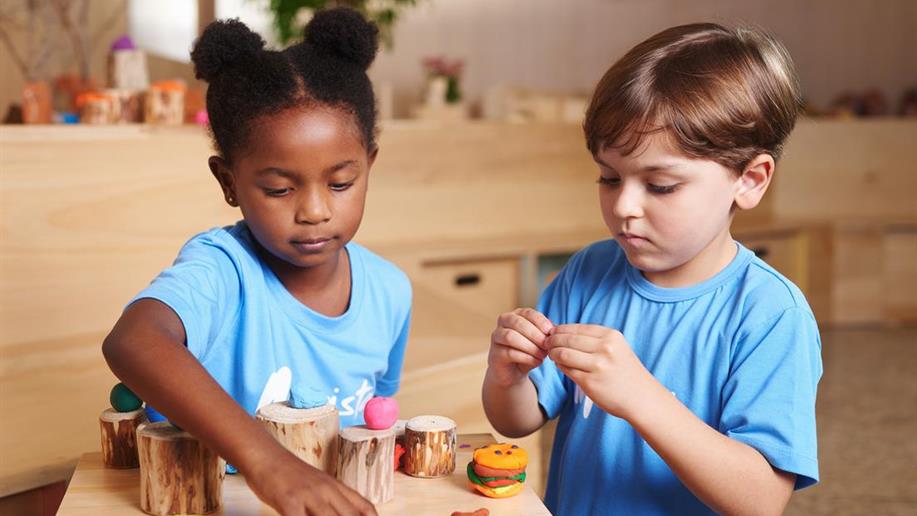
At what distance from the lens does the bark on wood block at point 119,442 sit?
1.02 meters

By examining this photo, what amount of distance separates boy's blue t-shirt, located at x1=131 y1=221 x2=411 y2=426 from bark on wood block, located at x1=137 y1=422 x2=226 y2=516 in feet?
0.51

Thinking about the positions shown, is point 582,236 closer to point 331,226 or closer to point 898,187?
point 898,187

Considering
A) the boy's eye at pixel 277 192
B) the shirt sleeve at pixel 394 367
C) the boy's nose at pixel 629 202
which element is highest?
the boy's nose at pixel 629 202

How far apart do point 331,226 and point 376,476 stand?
1.09ft

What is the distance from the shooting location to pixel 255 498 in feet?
3.10

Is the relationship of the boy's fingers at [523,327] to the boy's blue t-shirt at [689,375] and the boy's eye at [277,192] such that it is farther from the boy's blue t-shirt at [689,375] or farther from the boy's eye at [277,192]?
the boy's eye at [277,192]

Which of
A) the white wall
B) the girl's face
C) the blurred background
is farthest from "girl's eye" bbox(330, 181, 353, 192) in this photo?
the white wall

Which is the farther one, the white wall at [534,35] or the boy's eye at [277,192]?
the white wall at [534,35]

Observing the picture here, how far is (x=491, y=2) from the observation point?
17.5 ft

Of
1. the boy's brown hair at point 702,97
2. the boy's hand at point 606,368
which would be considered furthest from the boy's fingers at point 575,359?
the boy's brown hair at point 702,97

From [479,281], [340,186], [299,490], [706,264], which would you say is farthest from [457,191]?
[299,490]

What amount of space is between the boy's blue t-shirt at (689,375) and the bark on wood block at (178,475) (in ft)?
1.31

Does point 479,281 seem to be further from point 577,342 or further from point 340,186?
point 577,342

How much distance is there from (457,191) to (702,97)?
2.39 m
